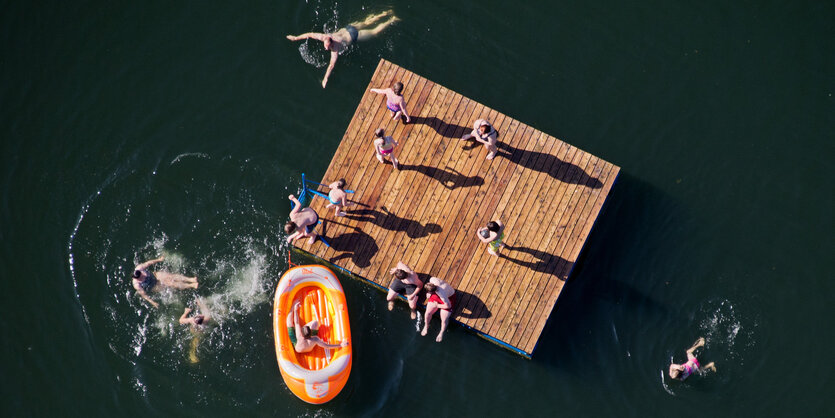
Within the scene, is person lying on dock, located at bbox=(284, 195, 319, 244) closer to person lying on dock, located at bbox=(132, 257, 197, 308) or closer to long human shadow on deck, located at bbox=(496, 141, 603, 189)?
person lying on dock, located at bbox=(132, 257, 197, 308)

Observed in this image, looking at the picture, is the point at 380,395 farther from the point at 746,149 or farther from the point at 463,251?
the point at 746,149

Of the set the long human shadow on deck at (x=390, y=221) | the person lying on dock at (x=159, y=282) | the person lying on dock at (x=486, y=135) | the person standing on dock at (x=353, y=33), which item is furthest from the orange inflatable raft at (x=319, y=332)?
the person standing on dock at (x=353, y=33)

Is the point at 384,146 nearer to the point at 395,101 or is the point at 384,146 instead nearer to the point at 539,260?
the point at 395,101

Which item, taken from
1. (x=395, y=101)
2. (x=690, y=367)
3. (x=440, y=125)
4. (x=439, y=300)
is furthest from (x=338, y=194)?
(x=690, y=367)

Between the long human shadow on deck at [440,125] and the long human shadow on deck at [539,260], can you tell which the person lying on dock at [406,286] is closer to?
the long human shadow on deck at [539,260]

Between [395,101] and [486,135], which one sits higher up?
[486,135]

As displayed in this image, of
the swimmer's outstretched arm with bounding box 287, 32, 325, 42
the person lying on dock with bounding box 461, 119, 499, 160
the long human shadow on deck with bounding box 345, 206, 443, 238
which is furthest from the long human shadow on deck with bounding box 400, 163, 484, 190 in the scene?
the swimmer's outstretched arm with bounding box 287, 32, 325, 42
